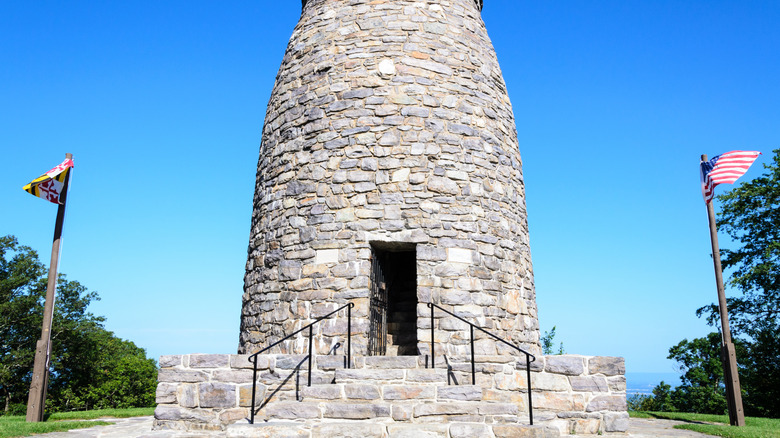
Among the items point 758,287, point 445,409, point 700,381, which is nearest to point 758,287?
point 758,287

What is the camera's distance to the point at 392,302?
9711mm

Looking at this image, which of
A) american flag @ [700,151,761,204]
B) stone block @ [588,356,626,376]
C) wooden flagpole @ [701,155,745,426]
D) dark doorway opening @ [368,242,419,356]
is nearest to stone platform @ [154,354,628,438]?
stone block @ [588,356,626,376]

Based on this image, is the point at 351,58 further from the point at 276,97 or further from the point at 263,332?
the point at 263,332

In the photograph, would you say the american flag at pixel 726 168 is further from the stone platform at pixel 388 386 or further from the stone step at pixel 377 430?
the stone step at pixel 377 430

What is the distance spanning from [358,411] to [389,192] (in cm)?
369

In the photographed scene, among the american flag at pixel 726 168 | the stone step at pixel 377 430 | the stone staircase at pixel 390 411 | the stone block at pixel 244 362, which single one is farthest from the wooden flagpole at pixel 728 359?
the stone block at pixel 244 362

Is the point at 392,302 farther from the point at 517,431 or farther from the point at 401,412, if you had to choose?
the point at 517,431

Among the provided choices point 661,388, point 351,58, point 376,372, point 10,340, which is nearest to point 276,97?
point 351,58

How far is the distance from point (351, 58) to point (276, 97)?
1.72 metres

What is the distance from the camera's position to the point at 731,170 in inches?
420

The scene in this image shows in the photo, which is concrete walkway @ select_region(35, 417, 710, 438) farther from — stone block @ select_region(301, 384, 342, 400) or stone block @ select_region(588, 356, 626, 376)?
stone block @ select_region(301, 384, 342, 400)

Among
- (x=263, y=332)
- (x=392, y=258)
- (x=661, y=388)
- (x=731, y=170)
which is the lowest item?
(x=661, y=388)

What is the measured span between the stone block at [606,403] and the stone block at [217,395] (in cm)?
425

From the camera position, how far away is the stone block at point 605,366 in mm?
6840
